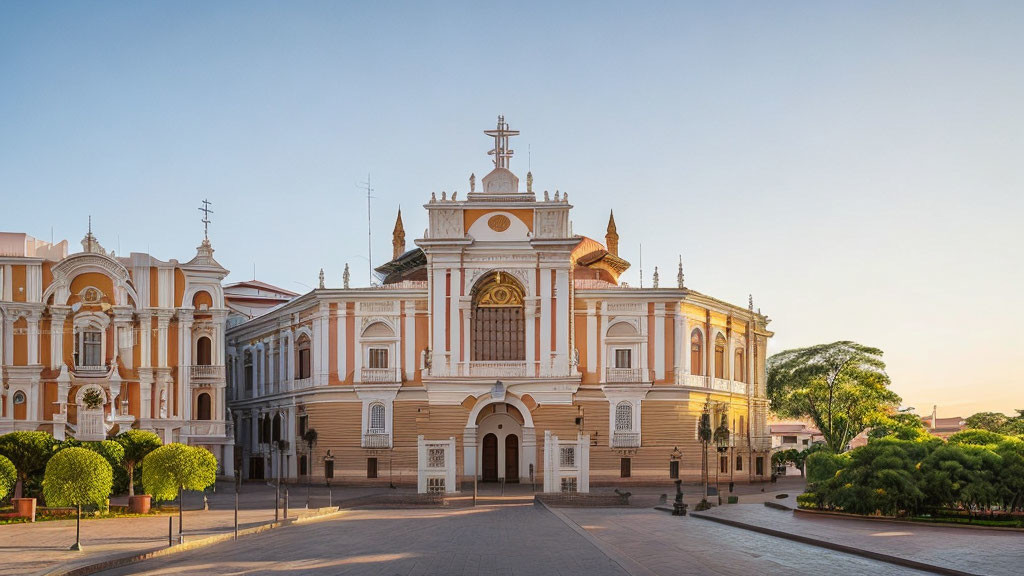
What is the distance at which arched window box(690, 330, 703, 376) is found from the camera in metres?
57.4

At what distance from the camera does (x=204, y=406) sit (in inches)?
2277

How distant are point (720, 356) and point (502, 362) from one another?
1373 cm

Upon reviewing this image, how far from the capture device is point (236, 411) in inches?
2694

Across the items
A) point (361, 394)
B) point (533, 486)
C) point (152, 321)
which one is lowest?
point (533, 486)

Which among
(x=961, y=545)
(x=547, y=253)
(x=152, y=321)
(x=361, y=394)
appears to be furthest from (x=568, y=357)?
(x=961, y=545)

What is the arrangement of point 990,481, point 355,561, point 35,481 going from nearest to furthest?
point 355,561 → point 990,481 → point 35,481

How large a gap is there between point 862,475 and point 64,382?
37521mm

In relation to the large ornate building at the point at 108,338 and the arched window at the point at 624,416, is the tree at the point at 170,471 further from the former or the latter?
the arched window at the point at 624,416

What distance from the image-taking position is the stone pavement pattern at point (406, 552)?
22.3 m

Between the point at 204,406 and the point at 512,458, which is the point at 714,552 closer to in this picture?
the point at 512,458

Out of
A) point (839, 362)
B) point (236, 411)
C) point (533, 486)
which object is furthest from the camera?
point (839, 362)

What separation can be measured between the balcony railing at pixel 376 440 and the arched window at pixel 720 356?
57.6ft

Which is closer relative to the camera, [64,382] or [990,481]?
[990,481]

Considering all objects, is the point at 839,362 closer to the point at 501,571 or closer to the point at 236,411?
the point at 236,411
